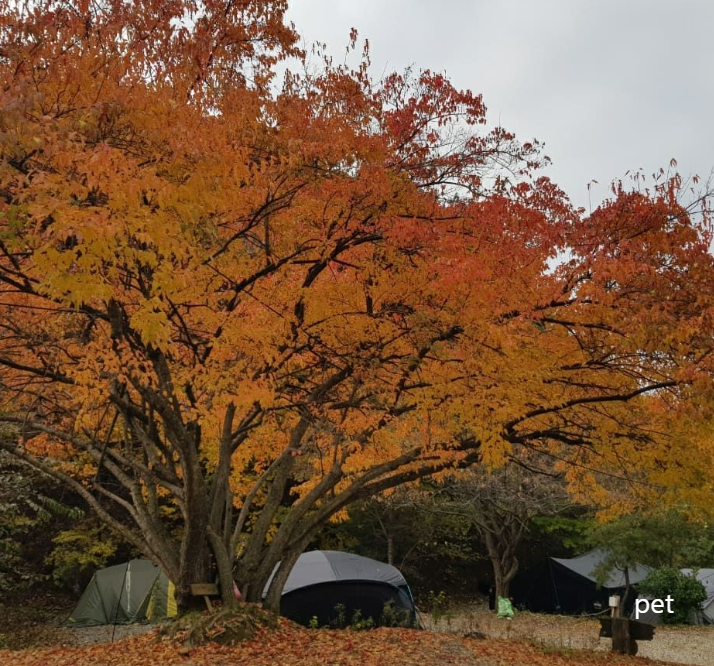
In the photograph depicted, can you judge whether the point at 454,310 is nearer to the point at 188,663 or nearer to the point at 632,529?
the point at 188,663

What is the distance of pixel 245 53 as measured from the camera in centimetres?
735

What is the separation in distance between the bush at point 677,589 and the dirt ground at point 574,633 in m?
0.66

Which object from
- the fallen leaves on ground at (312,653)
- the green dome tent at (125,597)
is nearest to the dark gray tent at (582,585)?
the fallen leaves on ground at (312,653)

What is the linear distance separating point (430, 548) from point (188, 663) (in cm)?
2004

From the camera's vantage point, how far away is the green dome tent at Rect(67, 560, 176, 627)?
16.9 m


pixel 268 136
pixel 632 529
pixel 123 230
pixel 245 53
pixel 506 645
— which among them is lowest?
pixel 506 645

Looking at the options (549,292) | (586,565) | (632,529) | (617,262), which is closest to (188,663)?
(549,292)

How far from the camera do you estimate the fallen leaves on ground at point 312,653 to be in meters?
7.07

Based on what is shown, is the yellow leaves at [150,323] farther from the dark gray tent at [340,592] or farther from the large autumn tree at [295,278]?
the dark gray tent at [340,592]

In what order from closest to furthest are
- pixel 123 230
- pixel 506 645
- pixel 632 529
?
pixel 123 230
pixel 506 645
pixel 632 529

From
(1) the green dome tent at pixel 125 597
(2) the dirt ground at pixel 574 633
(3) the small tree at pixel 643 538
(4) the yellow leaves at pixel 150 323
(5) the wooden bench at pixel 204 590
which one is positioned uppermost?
(4) the yellow leaves at pixel 150 323

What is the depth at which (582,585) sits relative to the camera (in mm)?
22938

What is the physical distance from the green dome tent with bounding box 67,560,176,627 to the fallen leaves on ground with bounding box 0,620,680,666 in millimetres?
7935

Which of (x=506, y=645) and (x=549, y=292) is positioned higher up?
(x=549, y=292)
